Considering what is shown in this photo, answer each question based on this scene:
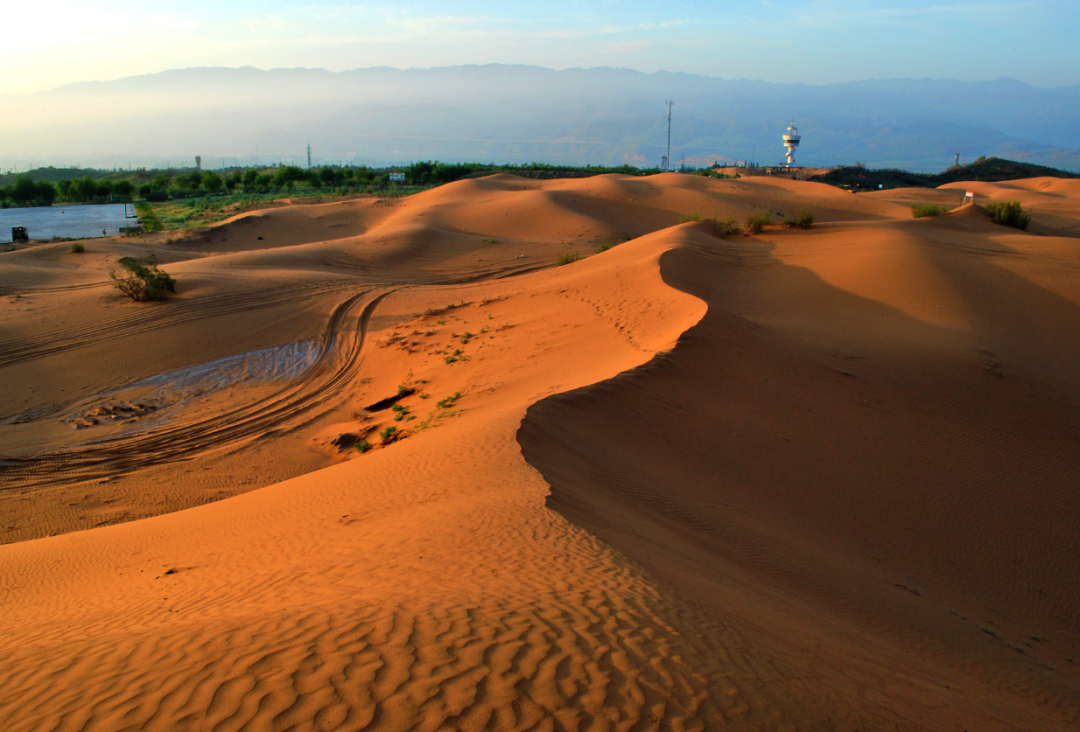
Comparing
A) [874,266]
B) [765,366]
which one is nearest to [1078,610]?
[765,366]

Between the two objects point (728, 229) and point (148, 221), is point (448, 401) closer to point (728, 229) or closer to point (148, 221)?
point (728, 229)

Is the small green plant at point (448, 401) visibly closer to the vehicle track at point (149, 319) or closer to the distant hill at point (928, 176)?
the vehicle track at point (149, 319)

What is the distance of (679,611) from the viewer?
4.03m

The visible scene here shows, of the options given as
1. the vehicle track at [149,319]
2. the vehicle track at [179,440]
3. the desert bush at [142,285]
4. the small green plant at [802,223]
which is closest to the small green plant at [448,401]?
the vehicle track at [179,440]

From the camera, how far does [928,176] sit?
59469 millimetres

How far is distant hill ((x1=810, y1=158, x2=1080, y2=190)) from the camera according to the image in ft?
180

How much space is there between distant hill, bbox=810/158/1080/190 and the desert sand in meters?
38.7

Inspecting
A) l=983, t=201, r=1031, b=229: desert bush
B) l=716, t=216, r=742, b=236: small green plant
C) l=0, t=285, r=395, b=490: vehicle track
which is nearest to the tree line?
l=716, t=216, r=742, b=236: small green plant

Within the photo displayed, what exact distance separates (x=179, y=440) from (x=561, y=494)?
7.52m

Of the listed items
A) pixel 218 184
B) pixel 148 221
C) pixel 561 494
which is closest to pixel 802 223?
pixel 561 494

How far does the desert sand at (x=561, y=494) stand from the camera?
3.16 metres

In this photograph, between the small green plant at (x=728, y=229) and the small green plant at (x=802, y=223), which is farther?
the small green plant at (x=728, y=229)

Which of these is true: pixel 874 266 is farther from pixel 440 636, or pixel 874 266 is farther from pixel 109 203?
pixel 109 203

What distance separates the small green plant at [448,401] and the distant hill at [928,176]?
52.8m
